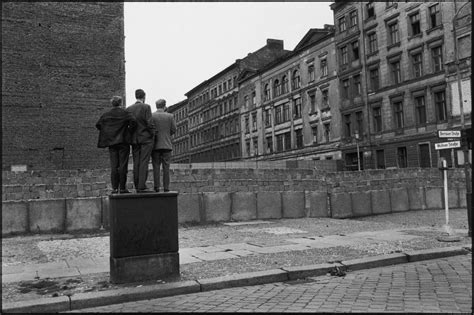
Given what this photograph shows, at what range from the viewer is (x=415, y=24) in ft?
132

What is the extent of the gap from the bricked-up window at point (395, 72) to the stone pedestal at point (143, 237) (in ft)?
127

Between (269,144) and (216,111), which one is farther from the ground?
(216,111)

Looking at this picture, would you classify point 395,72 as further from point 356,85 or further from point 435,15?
point 435,15

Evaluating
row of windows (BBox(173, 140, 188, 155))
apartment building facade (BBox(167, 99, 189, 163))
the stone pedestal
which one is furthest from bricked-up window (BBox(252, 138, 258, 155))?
the stone pedestal

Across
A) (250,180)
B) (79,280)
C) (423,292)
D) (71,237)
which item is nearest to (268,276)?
(423,292)

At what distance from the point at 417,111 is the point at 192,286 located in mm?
37402

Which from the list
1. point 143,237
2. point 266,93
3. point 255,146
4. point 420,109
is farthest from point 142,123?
point 255,146

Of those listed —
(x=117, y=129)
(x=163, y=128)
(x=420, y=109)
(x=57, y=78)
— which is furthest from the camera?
(x=420, y=109)

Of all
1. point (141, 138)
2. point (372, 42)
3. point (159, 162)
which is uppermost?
point (372, 42)

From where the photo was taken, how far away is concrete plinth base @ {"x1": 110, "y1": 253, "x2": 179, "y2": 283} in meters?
6.84

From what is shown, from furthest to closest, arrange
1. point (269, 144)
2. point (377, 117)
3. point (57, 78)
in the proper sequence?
point (269, 144), point (377, 117), point (57, 78)

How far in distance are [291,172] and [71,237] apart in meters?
8.52

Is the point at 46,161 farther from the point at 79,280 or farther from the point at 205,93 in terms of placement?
the point at 205,93

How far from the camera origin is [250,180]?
17125mm
